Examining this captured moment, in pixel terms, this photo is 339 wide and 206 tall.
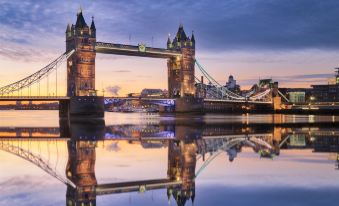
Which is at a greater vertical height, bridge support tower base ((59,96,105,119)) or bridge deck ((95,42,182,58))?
bridge deck ((95,42,182,58))

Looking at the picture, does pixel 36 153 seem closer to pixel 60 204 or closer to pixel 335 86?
pixel 60 204

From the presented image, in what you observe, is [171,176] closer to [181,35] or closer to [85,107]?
[85,107]

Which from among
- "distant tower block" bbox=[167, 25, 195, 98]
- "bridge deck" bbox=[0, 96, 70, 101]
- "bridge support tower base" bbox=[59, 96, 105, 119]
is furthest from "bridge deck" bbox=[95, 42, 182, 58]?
"bridge deck" bbox=[0, 96, 70, 101]

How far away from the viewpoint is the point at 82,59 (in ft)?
228

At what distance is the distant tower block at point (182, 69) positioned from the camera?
289ft

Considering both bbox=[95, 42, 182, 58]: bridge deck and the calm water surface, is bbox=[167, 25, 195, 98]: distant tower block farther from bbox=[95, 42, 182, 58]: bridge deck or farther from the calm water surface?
the calm water surface

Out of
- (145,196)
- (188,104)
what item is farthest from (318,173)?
(188,104)

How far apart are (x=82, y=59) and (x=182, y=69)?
23.4 meters

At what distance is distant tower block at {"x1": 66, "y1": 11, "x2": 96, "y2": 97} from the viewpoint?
6931cm

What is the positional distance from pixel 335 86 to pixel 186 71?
74.7 m

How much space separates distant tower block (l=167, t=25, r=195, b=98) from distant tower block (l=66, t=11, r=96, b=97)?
72.1 feet

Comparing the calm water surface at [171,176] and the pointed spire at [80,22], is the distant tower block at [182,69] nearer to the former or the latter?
the pointed spire at [80,22]

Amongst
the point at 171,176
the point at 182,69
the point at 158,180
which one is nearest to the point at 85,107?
the point at 182,69

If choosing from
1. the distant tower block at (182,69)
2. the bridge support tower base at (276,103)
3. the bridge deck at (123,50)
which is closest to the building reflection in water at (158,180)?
the bridge deck at (123,50)
